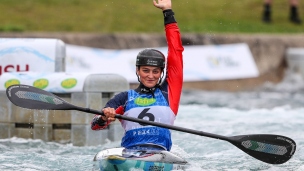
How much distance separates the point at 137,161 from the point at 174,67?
112 centimetres

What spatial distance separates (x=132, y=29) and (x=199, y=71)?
319cm

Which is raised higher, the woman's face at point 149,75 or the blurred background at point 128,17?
the blurred background at point 128,17

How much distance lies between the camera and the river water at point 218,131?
25.1 feet

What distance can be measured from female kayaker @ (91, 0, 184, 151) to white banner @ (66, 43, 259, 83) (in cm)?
610

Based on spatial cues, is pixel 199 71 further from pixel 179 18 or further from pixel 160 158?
pixel 160 158

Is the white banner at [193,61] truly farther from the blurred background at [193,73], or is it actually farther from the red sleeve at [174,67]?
the red sleeve at [174,67]

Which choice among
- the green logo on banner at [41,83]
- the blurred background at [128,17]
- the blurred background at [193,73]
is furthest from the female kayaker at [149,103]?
the blurred background at [128,17]

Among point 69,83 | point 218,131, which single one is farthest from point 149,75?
point 218,131

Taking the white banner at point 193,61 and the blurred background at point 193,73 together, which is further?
the white banner at point 193,61

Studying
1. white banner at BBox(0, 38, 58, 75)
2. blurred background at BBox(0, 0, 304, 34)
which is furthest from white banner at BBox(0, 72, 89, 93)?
blurred background at BBox(0, 0, 304, 34)

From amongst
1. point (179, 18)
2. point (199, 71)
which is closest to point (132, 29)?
point (179, 18)

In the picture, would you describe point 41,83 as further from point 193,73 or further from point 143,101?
point 193,73

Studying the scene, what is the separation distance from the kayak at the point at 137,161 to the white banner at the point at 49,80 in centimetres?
221

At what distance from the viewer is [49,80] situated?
886 cm
